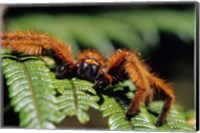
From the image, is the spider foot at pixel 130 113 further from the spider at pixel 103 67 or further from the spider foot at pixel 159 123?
the spider foot at pixel 159 123

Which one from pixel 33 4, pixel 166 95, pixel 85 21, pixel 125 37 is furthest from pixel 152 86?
pixel 33 4

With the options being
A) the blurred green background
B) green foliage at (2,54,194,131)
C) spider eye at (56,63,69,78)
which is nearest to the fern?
green foliage at (2,54,194,131)

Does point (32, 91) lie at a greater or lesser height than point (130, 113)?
greater

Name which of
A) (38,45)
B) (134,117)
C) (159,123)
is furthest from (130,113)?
(38,45)

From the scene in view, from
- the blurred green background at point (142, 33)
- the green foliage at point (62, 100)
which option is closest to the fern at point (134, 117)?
the green foliage at point (62, 100)

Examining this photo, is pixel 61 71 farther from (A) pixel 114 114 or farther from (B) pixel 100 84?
(A) pixel 114 114

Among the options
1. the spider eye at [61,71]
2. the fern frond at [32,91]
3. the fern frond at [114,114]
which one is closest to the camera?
the fern frond at [32,91]

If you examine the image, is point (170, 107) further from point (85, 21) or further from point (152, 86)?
point (85, 21)

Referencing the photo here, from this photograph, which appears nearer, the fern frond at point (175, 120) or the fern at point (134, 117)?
the fern at point (134, 117)
